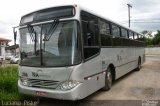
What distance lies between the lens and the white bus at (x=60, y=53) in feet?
22.4

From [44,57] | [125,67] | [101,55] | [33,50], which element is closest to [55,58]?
[44,57]

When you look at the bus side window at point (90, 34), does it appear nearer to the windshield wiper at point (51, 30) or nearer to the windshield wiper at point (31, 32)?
the windshield wiper at point (51, 30)

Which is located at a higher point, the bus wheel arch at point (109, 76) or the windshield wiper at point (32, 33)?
the windshield wiper at point (32, 33)

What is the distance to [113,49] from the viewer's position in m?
10.4

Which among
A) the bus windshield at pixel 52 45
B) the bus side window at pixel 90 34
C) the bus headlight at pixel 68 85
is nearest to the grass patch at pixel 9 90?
the bus windshield at pixel 52 45

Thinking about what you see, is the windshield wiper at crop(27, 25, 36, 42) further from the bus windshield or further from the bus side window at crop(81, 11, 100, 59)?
the bus side window at crop(81, 11, 100, 59)

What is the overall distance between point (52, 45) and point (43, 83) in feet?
3.80

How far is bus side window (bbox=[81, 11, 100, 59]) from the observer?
7.34 m

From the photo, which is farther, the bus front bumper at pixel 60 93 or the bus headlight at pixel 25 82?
the bus headlight at pixel 25 82

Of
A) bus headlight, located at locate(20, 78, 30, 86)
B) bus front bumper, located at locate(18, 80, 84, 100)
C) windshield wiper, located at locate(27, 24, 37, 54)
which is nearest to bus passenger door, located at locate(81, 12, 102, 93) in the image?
bus front bumper, located at locate(18, 80, 84, 100)

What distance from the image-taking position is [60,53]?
691cm

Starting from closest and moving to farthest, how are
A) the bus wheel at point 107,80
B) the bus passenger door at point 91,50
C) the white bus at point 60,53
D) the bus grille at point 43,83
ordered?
1. the white bus at point 60,53
2. the bus grille at point 43,83
3. the bus passenger door at point 91,50
4. the bus wheel at point 107,80

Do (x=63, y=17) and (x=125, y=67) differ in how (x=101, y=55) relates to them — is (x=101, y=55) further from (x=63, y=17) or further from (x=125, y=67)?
(x=125, y=67)

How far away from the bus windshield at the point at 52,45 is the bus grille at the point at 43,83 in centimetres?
47
